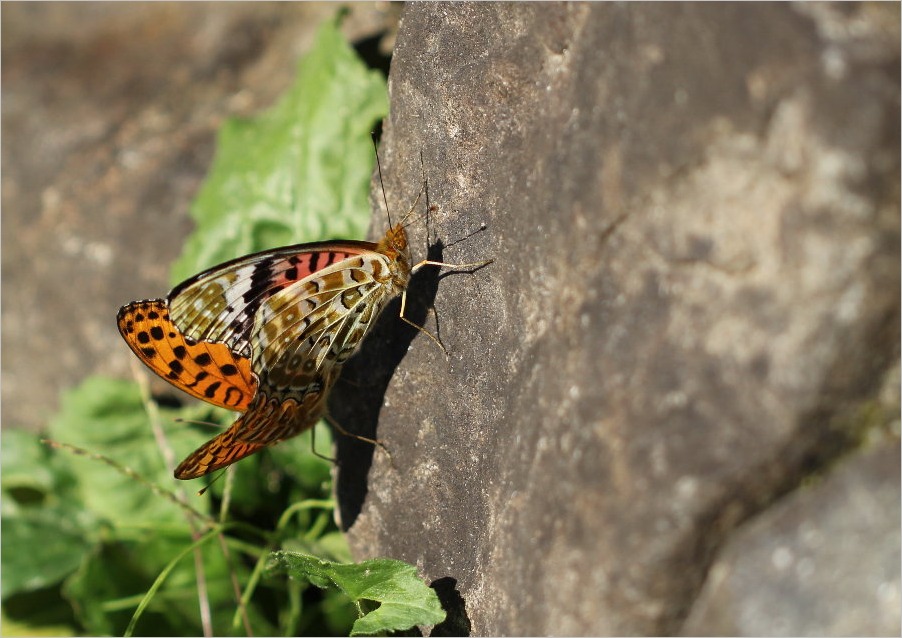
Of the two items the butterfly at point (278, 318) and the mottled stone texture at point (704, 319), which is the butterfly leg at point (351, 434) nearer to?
the butterfly at point (278, 318)

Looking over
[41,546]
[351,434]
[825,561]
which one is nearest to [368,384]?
[351,434]

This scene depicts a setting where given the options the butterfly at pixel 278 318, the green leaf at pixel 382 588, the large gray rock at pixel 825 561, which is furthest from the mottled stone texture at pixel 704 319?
the butterfly at pixel 278 318

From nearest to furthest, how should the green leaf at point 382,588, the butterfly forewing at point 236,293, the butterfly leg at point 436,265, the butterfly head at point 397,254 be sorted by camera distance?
the green leaf at point 382,588 → the butterfly leg at point 436,265 → the butterfly head at point 397,254 → the butterfly forewing at point 236,293

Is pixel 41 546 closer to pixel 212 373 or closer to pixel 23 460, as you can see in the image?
pixel 23 460

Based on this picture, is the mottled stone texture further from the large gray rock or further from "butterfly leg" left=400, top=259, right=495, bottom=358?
"butterfly leg" left=400, top=259, right=495, bottom=358

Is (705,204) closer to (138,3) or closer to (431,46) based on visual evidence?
(431,46)

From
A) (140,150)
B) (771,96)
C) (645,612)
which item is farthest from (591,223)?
(140,150)
